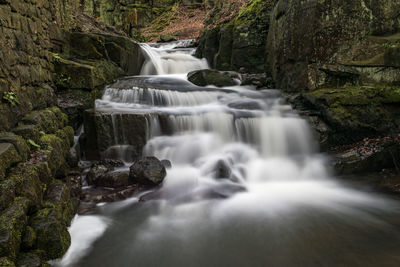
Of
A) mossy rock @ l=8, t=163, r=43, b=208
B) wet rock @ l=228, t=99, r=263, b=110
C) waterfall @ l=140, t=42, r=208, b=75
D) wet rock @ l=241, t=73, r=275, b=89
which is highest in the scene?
waterfall @ l=140, t=42, r=208, b=75

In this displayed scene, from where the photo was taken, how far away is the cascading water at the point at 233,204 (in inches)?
115

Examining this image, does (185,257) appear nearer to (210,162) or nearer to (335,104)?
(210,162)

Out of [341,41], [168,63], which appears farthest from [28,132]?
[168,63]

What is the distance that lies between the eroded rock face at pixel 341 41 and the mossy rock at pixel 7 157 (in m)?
7.13

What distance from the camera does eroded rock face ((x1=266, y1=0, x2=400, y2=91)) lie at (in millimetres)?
5953

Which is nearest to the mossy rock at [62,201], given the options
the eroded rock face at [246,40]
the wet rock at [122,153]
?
the wet rock at [122,153]

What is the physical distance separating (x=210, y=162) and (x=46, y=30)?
5.68 m

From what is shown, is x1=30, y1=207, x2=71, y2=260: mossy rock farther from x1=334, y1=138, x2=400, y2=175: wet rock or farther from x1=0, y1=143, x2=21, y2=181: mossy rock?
x1=334, y1=138, x2=400, y2=175: wet rock

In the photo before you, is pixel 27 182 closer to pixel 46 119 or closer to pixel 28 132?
pixel 28 132

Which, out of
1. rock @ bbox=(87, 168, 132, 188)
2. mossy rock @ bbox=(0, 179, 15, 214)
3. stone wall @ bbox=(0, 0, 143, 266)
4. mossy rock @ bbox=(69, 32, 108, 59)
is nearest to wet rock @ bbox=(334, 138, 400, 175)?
rock @ bbox=(87, 168, 132, 188)

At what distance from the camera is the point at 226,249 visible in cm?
303

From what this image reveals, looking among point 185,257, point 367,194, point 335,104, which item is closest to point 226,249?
point 185,257

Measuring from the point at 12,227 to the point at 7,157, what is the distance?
1020mm

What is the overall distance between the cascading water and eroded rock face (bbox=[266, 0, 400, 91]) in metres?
1.43
